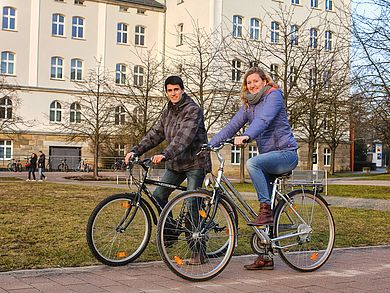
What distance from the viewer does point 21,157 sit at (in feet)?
173

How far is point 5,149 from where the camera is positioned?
52844mm

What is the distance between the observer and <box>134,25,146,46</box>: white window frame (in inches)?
2297

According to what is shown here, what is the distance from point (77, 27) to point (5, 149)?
12.7 metres

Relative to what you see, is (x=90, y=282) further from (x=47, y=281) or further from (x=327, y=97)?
(x=327, y=97)

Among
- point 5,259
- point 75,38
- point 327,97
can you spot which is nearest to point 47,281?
point 5,259

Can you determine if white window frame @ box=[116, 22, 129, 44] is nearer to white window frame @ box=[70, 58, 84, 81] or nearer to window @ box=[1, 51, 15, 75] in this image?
white window frame @ box=[70, 58, 84, 81]

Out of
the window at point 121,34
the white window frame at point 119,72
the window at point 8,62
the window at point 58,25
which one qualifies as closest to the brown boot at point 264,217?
the window at point 8,62

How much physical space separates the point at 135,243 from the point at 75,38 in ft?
169

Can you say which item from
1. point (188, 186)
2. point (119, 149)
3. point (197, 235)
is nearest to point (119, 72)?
point (119, 149)

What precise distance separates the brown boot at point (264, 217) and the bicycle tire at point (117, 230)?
113cm

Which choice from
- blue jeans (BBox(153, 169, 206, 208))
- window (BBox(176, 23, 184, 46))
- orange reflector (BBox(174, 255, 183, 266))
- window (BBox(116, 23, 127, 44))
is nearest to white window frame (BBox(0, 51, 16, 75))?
window (BBox(116, 23, 127, 44))

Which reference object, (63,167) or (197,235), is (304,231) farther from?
(63,167)

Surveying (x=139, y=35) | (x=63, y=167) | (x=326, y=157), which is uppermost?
(x=139, y=35)

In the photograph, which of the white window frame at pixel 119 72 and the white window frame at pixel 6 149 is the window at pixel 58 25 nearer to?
the white window frame at pixel 119 72
